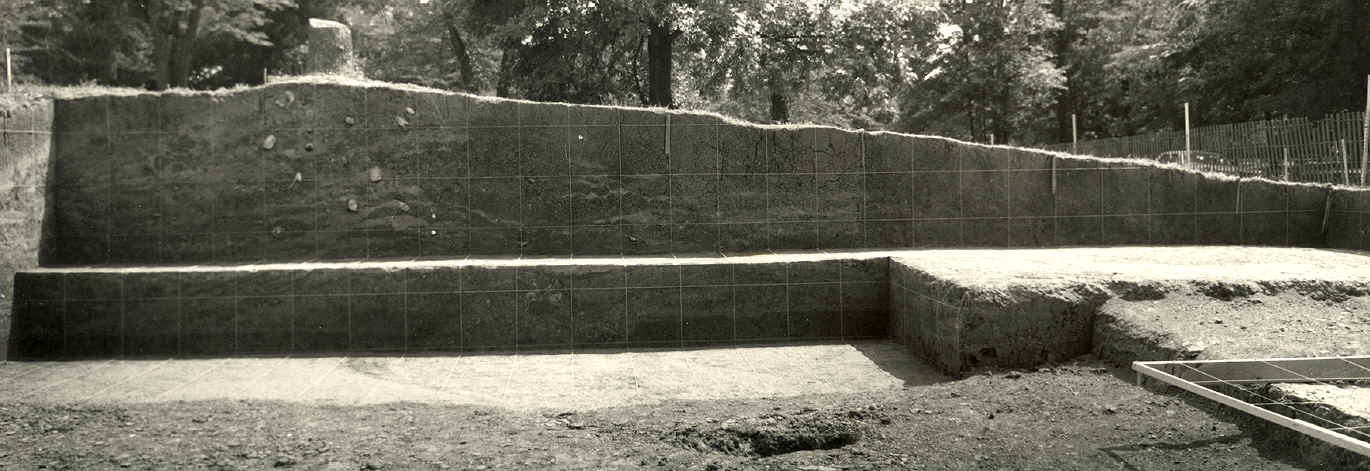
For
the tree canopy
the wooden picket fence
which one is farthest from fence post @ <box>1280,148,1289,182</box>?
the tree canopy

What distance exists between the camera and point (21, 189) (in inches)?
342

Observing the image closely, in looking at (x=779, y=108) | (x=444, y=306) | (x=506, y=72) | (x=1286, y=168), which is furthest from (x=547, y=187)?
(x=779, y=108)

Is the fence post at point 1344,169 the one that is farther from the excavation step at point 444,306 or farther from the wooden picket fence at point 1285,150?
the excavation step at point 444,306

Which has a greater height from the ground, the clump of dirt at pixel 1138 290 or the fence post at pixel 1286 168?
the fence post at pixel 1286 168

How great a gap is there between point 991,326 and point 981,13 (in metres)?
24.0

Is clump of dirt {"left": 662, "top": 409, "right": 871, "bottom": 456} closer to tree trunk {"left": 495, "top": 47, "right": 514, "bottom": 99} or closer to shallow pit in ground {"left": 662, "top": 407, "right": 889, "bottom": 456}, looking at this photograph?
shallow pit in ground {"left": 662, "top": 407, "right": 889, "bottom": 456}

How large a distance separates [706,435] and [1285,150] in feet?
31.1

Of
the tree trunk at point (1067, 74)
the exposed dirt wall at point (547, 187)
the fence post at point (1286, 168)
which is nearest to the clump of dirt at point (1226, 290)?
the exposed dirt wall at point (547, 187)

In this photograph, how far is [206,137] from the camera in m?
9.45

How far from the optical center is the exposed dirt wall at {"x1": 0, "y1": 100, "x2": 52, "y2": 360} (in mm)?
8414

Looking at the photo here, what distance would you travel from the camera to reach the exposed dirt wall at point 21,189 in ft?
27.6

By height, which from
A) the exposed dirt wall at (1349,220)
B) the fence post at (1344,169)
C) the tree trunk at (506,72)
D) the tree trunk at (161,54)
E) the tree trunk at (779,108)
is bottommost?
the exposed dirt wall at (1349,220)

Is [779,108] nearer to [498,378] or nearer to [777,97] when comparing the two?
[777,97]

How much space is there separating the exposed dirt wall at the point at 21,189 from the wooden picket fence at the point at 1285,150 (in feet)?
38.9
